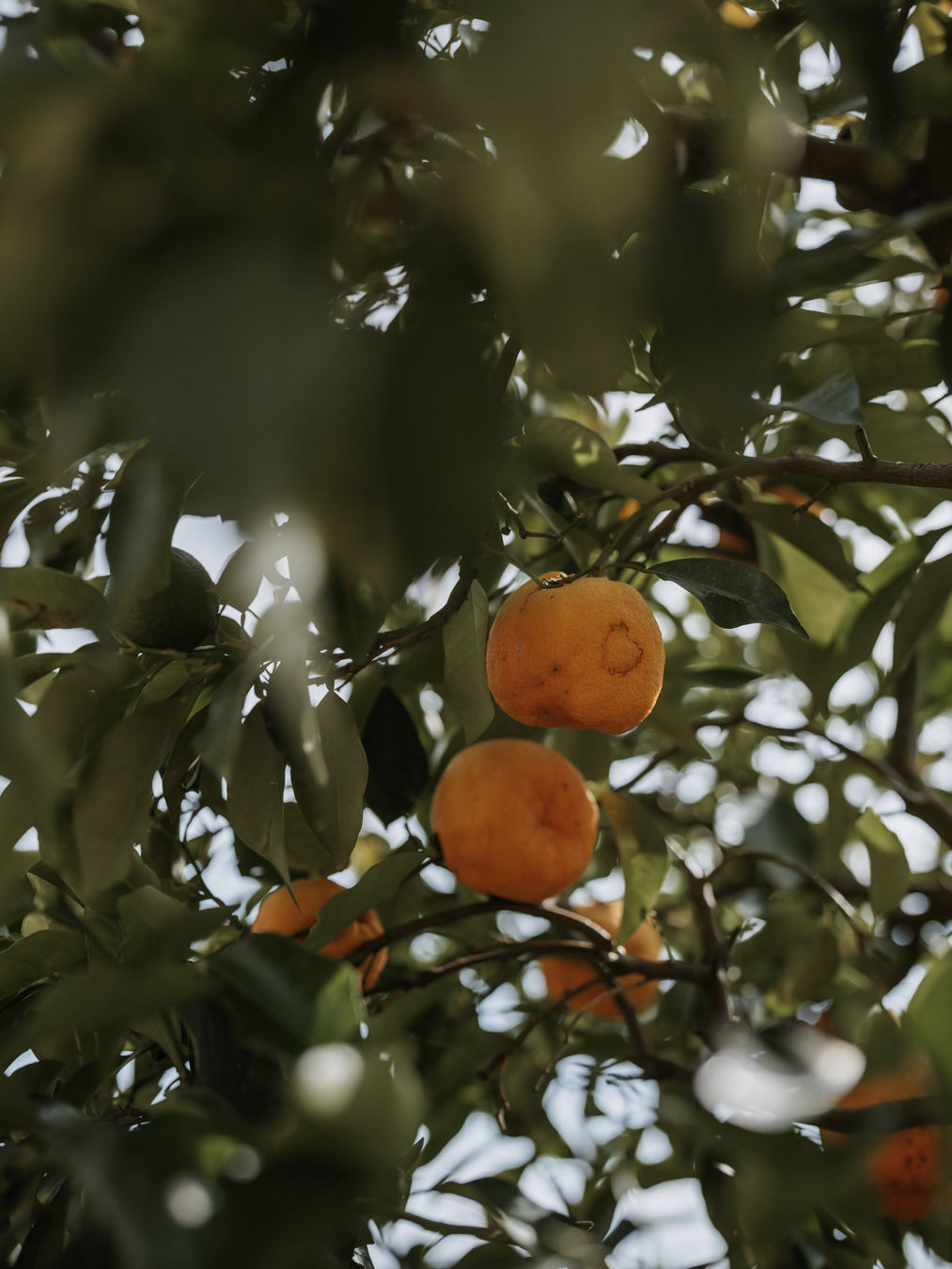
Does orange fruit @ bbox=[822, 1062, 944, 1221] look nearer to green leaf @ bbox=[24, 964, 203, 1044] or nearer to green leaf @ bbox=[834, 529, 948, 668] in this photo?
green leaf @ bbox=[834, 529, 948, 668]

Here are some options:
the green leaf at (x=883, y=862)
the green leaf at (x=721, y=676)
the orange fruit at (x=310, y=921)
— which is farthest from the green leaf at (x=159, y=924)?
the green leaf at (x=883, y=862)

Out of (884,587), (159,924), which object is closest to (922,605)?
(884,587)

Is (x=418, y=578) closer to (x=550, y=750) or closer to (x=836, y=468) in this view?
(x=836, y=468)

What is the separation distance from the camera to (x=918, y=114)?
0.47 metres

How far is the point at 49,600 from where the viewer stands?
89cm

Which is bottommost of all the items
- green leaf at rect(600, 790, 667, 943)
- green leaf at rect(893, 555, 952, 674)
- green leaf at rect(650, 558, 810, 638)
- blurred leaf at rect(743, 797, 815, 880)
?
blurred leaf at rect(743, 797, 815, 880)

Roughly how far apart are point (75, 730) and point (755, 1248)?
0.91 metres

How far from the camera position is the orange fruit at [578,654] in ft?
3.52

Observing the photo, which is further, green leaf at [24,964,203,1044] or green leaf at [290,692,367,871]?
green leaf at [290,692,367,871]

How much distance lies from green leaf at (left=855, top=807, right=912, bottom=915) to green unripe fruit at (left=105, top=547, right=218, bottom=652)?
123cm

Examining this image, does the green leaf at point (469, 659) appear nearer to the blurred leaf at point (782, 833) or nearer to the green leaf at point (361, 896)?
the green leaf at point (361, 896)

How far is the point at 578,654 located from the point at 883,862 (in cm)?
98

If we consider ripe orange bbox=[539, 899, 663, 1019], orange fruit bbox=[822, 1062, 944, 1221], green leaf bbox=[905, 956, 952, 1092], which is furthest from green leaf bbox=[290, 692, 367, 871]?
ripe orange bbox=[539, 899, 663, 1019]

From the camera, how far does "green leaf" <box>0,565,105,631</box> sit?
878mm
